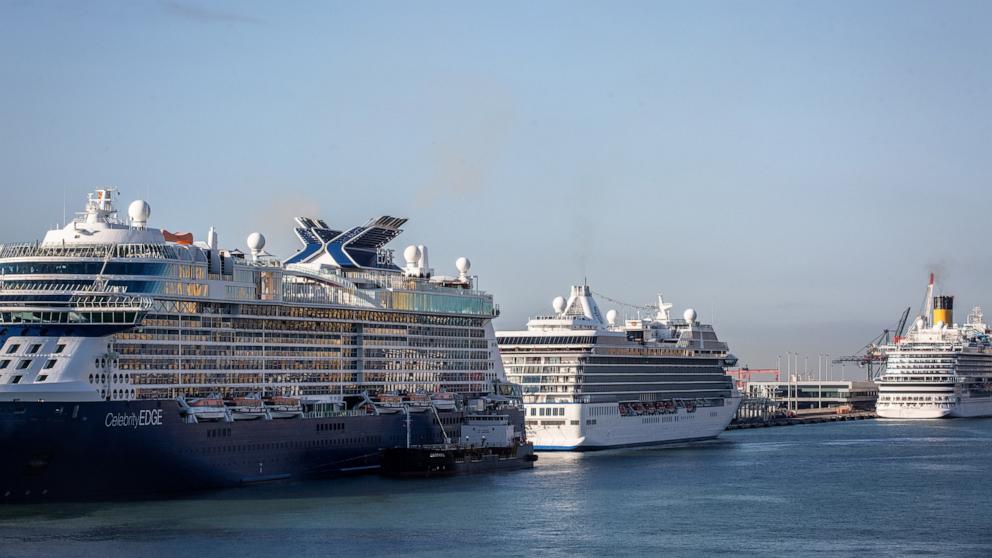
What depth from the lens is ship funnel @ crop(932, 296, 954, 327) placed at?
590ft

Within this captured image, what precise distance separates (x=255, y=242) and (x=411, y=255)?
13886mm

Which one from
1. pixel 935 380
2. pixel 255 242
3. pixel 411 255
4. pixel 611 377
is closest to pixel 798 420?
pixel 935 380

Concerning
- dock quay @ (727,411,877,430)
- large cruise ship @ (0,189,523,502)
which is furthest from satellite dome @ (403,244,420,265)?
dock quay @ (727,411,877,430)

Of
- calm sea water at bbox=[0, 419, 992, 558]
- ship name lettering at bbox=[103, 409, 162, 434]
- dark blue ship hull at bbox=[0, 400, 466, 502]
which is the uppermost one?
ship name lettering at bbox=[103, 409, 162, 434]

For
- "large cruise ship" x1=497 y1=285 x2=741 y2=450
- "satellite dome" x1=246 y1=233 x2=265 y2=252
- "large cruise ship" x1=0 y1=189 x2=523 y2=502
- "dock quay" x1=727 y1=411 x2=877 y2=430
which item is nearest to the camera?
"large cruise ship" x1=0 y1=189 x2=523 y2=502

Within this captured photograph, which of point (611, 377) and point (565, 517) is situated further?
point (611, 377)

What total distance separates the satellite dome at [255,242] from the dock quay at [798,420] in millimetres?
83727

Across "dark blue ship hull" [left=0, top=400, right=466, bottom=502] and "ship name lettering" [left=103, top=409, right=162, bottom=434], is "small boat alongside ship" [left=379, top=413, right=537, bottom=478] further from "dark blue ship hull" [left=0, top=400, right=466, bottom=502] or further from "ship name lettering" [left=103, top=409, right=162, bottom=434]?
"ship name lettering" [left=103, top=409, right=162, bottom=434]

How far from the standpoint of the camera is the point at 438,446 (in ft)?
253

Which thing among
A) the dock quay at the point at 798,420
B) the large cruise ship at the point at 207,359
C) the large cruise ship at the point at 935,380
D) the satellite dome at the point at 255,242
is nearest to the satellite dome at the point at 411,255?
the large cruise ship at the point at 207,359

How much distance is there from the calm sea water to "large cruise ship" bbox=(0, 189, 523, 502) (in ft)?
6.16

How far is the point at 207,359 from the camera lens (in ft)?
221

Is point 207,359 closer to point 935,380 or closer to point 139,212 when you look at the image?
point 139,212

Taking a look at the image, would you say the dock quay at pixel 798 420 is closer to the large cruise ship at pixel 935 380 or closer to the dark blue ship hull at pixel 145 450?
the large cruise ship at pixel 935 380
